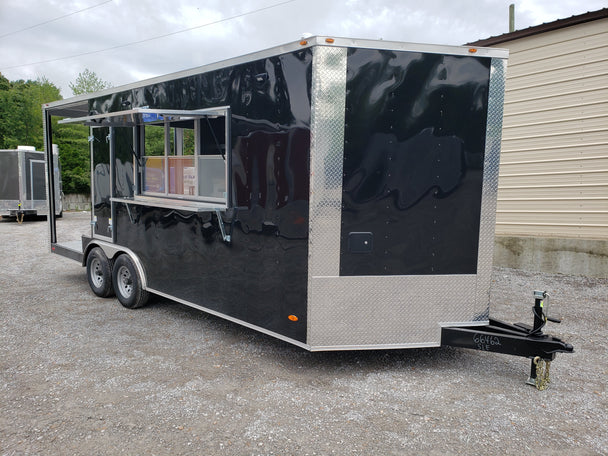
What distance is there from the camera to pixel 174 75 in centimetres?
498

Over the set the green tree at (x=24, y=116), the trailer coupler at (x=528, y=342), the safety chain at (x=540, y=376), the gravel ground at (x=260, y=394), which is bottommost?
the gravel ground at (x=260, y=394)

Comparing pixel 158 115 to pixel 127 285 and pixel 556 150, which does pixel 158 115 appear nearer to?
pixel 127 285

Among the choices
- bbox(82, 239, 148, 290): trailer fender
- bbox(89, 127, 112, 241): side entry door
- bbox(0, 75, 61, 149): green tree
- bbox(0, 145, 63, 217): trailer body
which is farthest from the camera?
bbox(0, 75, 61, 149): green tree

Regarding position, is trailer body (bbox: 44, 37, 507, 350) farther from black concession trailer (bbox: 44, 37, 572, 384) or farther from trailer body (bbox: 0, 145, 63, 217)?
trailer body (bbox: 0, 145, 63, 217)

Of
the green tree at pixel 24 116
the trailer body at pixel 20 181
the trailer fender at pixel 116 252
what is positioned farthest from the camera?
the green tree at pixel 24 116

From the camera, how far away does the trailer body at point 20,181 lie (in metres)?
15.1

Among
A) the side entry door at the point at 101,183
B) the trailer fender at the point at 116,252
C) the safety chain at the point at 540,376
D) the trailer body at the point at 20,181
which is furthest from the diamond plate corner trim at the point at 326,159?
the trailer body at the point at 20,181

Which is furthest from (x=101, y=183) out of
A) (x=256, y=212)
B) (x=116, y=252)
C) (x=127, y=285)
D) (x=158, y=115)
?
(x=256, y=212)

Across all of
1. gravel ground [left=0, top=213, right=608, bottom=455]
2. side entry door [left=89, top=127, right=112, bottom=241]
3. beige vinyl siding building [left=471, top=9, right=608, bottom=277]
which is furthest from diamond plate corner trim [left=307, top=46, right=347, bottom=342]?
beige vinyl siding building [left=471, top=9, right=608, bottom=277]

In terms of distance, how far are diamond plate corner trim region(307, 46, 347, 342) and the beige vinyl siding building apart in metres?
6.24

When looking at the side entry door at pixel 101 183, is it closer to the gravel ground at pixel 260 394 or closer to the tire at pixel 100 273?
the tire at pixel 100 273

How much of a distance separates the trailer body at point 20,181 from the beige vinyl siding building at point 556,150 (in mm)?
13658

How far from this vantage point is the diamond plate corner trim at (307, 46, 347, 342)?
362 centimetres

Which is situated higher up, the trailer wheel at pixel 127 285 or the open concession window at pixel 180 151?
the open concession window at pixel 180 151
